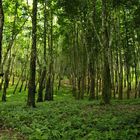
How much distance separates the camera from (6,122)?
48.5 ft

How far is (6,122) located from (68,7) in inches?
622

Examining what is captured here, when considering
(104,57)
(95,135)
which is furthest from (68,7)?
(95,135)

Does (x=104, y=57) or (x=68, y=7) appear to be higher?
(x=68, y=7)

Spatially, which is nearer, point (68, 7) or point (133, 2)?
point (133, 2)

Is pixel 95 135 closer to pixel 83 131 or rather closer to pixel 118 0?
pixel 83 131

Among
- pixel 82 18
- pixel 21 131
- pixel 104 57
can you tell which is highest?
pixel 82 18

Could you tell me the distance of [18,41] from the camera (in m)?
50.7

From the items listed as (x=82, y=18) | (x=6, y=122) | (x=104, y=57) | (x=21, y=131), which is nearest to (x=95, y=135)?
(x=21, y=131)

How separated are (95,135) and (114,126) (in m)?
1.80

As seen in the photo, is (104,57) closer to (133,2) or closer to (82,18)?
(133,2)

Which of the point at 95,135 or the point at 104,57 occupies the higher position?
the point at 104,57

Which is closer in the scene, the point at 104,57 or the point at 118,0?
the point at 104,57

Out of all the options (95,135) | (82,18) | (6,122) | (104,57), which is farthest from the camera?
(82,18)

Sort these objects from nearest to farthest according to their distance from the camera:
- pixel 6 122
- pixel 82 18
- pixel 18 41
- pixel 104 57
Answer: pixel 6 122 < pixel 104 57 < pixel 82 18 < pixel 18 41
